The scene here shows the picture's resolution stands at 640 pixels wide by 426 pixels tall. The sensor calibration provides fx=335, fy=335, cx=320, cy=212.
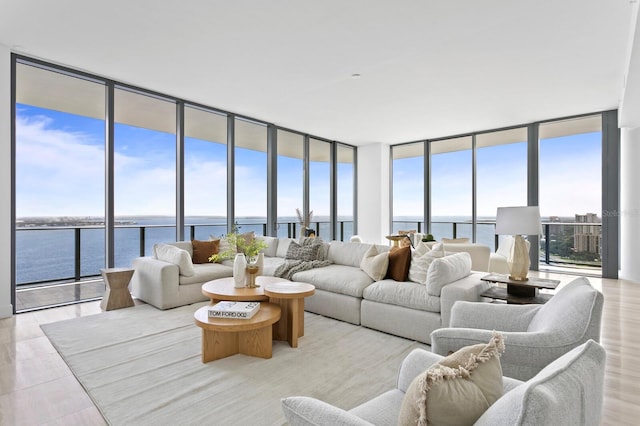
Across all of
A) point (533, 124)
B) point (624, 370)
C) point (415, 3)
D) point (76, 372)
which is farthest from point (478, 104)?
point (76, 372)

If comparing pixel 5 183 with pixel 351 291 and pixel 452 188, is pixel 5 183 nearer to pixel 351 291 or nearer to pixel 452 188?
pixel 351 291

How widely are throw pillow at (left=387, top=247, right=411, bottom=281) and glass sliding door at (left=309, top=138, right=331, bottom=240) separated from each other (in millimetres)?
4304

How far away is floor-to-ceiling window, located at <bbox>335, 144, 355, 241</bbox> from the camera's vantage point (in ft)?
28.4

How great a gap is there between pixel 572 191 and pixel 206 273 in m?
6.74

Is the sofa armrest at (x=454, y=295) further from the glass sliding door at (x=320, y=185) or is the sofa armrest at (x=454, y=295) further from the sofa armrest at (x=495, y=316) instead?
the glass sliding door at (x=320, y=185)

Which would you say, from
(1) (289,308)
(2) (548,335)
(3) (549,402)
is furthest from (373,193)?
(3) (549,402)

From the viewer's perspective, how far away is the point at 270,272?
4379 millimetres

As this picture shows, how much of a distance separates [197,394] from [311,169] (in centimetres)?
619

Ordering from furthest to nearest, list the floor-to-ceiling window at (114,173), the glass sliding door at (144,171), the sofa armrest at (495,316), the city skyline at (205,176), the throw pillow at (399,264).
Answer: the glass sliding door at (144,171) < the city skyline at (205,176) < the floor-to-ceiling window at (114,173) < the throw pillow at (399,264) < the sofa armrest at (495,316)

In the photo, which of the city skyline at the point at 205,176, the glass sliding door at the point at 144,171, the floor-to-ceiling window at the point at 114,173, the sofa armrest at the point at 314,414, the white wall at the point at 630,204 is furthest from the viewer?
the white wall at the point at 630,204

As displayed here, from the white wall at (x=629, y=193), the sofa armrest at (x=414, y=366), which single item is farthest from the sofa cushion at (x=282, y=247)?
the white wall at (x=629, y=193)

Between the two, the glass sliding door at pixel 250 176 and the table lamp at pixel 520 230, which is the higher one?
the glass sliding door at pixel 250 176

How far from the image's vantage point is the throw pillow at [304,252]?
15.0ft

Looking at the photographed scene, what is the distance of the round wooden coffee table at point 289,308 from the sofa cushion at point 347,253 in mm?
1311
